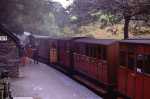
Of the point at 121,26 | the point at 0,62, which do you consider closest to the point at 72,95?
the point at 0,62

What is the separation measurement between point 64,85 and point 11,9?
7.92 metres

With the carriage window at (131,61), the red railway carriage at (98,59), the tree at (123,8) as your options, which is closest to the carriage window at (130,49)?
the carriage window at (131,61)

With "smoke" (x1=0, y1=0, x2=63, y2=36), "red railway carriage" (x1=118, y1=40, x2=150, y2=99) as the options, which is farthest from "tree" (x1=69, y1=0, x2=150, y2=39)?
"red railway carriage" (x1=118, y1=40, x2=150, y2=99)

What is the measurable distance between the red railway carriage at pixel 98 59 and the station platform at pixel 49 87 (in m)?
0.99

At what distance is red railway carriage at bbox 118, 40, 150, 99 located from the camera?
452 inches

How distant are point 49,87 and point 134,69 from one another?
8812 millimetres

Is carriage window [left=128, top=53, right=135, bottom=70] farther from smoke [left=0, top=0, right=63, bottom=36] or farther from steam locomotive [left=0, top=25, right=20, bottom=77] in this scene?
smoke [left=0, top=0, right=63, bottom=36]

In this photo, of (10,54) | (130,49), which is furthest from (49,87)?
(130,49)

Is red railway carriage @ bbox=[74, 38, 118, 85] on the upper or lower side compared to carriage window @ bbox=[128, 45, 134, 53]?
lower

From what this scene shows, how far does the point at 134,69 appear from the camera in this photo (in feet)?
41.2

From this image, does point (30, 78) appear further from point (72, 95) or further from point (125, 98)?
point (125, 98)

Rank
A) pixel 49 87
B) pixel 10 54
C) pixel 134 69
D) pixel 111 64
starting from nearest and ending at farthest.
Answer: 1. pixel 134 69
2. pixel 111 64
3. pixel 49 87
4. pixel 10 54

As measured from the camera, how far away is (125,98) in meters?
13.6

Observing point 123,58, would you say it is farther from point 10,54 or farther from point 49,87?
point 10,54
